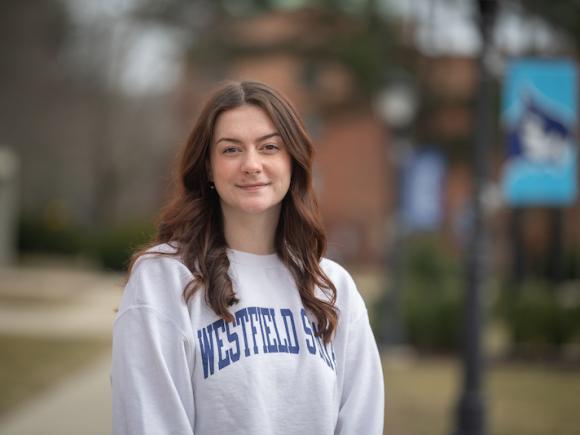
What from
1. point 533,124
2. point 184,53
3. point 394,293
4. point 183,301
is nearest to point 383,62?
point 184,53

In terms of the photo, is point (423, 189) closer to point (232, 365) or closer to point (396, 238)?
point (396, 238)

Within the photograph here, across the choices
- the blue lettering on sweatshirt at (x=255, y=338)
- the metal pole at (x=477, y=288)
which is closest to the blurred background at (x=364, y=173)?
the metal pole at (x=477, y=288)

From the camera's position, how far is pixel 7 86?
3111 centimetres

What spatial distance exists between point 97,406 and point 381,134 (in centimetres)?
3126

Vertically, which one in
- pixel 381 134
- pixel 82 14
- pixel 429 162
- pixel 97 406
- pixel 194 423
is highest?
pixel 82 14

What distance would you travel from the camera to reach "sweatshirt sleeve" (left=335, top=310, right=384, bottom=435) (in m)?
2.35

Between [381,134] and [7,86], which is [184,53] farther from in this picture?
[381,134]

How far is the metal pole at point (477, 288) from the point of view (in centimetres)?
746

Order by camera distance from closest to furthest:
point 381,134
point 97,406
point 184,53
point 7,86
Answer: point 97,406, point 184,53, point 7,86, point 381,134

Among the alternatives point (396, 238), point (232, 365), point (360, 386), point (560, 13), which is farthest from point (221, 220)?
point (560, 13)

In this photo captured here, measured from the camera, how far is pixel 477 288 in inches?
295

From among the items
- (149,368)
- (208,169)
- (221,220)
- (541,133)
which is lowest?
(149,368)

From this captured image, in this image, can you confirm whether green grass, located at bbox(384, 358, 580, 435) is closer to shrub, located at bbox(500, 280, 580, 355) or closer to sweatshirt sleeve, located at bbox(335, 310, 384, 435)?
shrub, located at bbox(500, 280, 580, 355)

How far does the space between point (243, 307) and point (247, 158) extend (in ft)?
1.40
